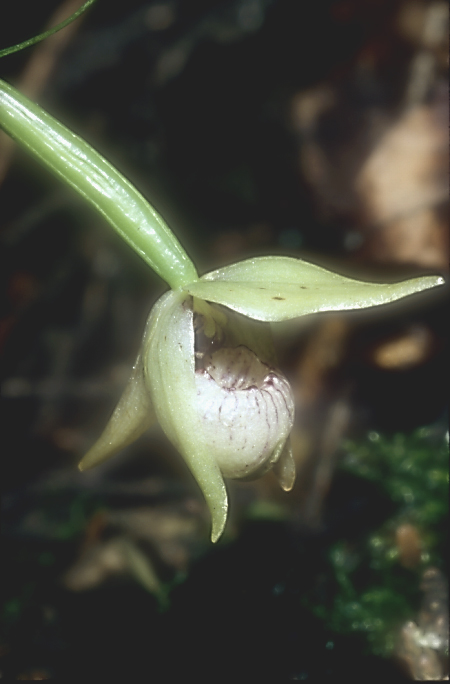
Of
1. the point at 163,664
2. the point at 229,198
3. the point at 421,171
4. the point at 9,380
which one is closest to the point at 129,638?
the point at 163,664

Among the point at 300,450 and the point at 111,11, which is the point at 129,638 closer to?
the point at 300,450

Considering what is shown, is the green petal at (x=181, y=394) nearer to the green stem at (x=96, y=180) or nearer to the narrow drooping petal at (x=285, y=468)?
the green stem at (x=96, y=180)

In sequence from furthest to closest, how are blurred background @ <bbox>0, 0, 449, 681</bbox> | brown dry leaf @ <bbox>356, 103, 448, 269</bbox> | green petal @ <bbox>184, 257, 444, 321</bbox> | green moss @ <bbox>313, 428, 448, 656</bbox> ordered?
brown dry leaf @ <bbox>356, 103, 448, 269</bbox> → blurred background @ <bbox>0, 0, 449, 681</bbox> → green moss @ <bbox>313, 428, 448, 656</bbox> → green petal @ <bbox>184, 257, 444, 321</bbox>

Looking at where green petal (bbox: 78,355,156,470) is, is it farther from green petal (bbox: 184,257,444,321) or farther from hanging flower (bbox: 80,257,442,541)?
green petal (bbox: 184,257,444,321)

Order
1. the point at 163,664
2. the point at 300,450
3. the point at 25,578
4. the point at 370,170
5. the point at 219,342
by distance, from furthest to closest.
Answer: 1. the point at 370,170
2. the point at 300,450
3. the point at 25,578
4. the point at 163,664
5. the point at 219,342

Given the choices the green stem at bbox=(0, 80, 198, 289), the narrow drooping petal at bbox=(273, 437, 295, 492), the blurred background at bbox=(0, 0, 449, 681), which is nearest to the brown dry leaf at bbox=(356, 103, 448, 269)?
the blurred background at bbox=(0, 0, 449, 681)

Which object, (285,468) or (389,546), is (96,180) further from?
(389,546)

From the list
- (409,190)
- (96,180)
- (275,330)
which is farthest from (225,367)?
(409,190)
